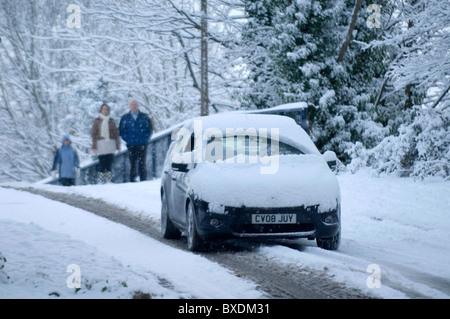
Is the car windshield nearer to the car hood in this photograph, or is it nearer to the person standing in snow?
the car hood

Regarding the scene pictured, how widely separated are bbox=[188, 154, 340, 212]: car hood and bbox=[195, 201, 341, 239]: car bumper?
0.06 m

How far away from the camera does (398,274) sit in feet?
21.3

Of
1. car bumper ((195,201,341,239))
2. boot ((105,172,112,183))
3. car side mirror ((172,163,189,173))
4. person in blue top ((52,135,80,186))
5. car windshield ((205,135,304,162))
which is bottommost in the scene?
boot ((105,172,112,183))

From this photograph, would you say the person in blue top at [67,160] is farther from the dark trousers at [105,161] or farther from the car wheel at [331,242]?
the car wheel at [331,242]

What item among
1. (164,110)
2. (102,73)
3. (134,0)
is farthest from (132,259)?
(164,110)

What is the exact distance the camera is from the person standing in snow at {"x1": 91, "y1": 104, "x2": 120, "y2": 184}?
60.6ft

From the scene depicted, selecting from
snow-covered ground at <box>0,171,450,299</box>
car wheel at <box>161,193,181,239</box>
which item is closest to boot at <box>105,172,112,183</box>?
snow-covered ground at <box>0,171,450,299</box>

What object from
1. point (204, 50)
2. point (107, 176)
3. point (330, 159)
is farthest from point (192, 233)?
point (204, 50)

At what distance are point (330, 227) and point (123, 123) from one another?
1095 centimetres

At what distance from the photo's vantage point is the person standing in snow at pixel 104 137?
18.5 metres

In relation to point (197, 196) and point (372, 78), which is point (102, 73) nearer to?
point (372, 78)

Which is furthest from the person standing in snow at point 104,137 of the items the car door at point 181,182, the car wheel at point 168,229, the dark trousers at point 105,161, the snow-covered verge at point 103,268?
the car door at point 181,182

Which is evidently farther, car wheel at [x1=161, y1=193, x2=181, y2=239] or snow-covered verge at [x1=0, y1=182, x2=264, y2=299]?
car wheel at [x1=161, y1=193, x2=181, y2=239]

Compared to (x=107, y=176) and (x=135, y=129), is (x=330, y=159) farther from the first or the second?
(x=107, y=176)
